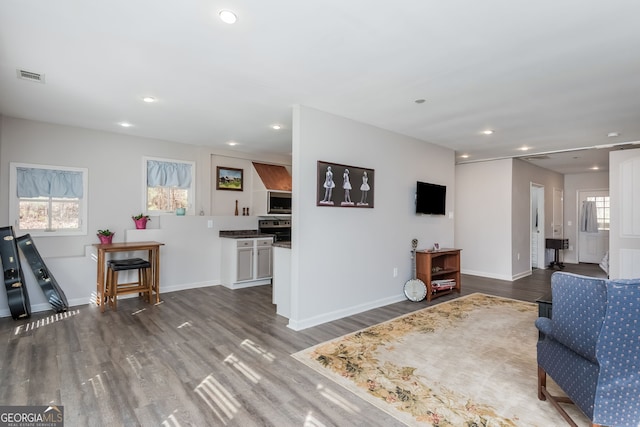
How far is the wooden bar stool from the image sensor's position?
14.3 ft

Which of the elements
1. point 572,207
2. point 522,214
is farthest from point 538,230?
point 572,207

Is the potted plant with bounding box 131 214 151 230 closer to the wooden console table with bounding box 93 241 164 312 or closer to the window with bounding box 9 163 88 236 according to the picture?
the wooden console table with bounding box 93 241 164 312

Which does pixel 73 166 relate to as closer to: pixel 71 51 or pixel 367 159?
pixel 71 51

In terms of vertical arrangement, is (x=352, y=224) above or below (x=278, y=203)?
below

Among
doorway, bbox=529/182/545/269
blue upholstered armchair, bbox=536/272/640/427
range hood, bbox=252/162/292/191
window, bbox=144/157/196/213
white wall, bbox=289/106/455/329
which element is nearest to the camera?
blue upholstered armchair, bbox=536/272/640/427

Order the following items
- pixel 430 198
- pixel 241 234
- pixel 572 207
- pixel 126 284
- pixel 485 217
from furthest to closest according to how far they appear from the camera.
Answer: pixel 572 207
pixel 485 217
pixel 241 234
pixel 430 198
pixel 126 284

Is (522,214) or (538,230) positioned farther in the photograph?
(538,230)

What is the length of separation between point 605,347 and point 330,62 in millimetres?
2508

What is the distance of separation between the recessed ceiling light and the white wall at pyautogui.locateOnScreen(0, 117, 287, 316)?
382cm

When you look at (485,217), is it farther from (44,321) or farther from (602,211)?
(44,321)

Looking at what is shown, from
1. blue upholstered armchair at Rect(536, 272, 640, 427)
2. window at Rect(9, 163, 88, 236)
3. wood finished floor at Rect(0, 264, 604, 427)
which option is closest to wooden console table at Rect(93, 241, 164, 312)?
wood finished floor at Rect(0, 264, 604, 427)

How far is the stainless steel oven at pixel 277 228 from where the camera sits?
21.4 ft

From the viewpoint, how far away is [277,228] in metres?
6.70

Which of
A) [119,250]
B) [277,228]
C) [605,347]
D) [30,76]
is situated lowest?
[605,347]
